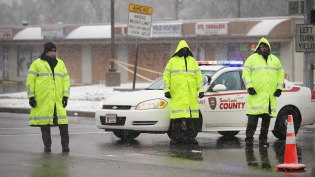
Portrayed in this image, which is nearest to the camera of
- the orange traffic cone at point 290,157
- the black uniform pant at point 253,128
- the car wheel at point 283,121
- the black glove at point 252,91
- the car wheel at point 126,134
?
the orange traffic cone at point 290,157

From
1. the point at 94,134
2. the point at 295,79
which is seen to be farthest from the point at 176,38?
the point at 94,134

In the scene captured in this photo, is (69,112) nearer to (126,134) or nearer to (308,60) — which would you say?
(308,60)

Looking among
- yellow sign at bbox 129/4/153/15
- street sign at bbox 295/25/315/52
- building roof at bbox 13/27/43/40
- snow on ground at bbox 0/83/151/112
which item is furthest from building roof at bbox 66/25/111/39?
street sign at bbox 295/25/315/52

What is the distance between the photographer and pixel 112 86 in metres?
34.5

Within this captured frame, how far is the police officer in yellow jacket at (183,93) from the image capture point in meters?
14.1

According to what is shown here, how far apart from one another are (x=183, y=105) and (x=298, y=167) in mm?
3791

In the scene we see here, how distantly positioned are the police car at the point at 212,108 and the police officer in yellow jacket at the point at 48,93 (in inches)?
78.8

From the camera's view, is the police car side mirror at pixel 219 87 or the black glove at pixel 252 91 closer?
the black glove at pixel 252 91

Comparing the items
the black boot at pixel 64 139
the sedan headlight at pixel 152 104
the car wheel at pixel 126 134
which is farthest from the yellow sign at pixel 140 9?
the black boot at pixel 64 139

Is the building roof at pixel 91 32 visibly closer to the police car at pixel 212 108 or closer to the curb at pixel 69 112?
the curb at pixel 69 112

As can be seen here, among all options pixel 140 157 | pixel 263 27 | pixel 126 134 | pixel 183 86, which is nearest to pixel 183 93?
pixel 183 86

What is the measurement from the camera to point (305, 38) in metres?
20.4

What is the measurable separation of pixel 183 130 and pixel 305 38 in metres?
7.09

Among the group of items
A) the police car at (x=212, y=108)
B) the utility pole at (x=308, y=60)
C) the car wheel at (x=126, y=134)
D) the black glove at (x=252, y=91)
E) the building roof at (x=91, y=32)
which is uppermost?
the building roof at (x=91, y=32)
